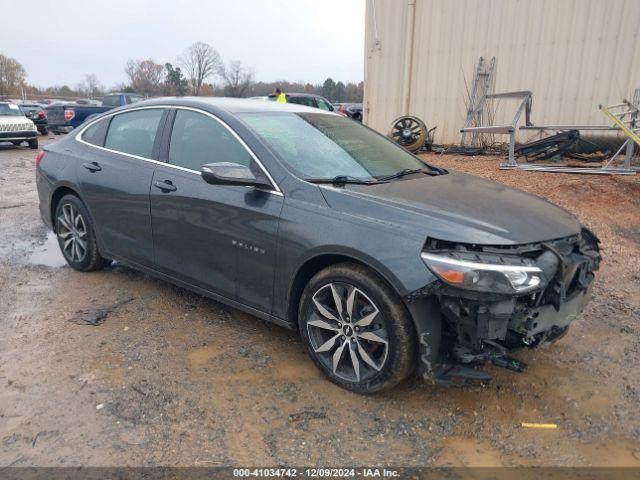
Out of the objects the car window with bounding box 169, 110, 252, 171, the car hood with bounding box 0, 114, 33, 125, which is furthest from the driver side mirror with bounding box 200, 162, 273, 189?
the car hood with bounding box 0, 114, 33, 125

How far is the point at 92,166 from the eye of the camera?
4406 millimetres

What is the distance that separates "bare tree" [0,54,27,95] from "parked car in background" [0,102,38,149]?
59243mm

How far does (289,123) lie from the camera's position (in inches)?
148

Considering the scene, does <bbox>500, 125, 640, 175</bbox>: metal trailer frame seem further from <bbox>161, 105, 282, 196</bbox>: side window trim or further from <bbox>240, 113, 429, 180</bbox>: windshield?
<bbox>161, 105, 282, 196</bbox>: side window trim

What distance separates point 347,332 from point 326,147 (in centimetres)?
137

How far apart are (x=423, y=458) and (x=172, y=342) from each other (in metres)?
1.92

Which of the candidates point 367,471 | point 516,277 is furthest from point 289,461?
point 516,277

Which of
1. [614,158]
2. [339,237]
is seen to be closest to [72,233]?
[339,237]

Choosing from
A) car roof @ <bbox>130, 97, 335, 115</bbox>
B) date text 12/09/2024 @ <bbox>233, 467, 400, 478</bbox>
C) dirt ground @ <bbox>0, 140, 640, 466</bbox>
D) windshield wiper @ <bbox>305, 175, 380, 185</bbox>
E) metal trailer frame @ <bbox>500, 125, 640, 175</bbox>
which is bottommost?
date text 12/09/2024 @ <bbox>233, 467, 400, 478</bbox>

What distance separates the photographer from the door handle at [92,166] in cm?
435

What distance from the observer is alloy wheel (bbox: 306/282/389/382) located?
2801 millimetres

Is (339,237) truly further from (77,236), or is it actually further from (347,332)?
(77,236)

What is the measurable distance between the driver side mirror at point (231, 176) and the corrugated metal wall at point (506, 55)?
9.47 meters

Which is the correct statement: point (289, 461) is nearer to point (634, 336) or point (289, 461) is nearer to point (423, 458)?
point (423, 458)
